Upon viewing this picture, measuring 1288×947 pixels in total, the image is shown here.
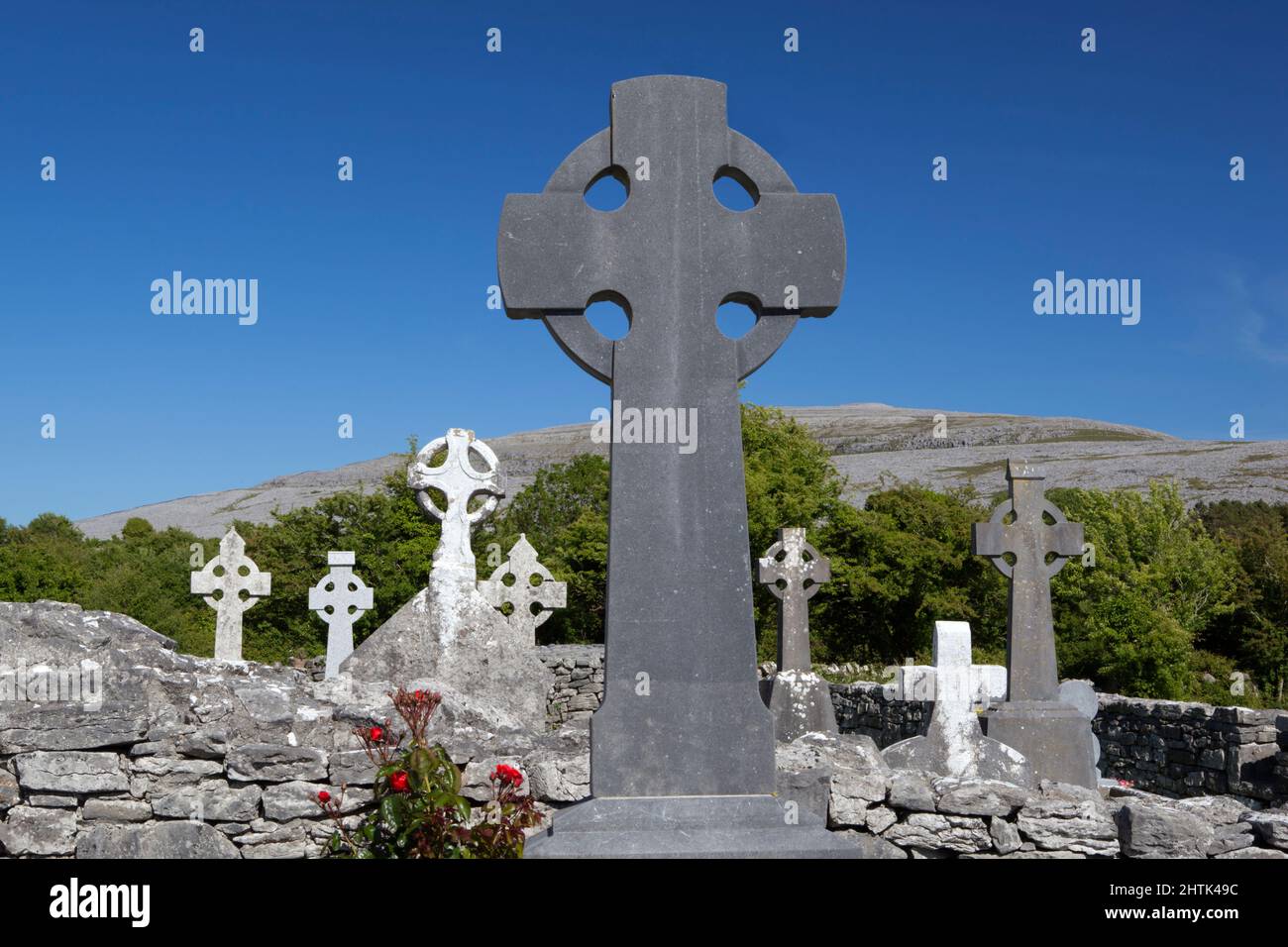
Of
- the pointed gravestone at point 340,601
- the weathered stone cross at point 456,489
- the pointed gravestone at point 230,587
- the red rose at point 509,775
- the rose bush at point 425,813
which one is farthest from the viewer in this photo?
the pointed gravestone at point 340,601

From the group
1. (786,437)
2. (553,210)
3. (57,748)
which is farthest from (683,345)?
(786,437)

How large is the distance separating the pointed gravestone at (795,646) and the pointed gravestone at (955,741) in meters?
2.03

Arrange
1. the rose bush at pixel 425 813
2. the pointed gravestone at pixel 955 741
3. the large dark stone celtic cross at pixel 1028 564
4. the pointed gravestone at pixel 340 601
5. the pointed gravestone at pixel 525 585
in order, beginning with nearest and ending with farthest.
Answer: the rose bush at pixel 425 813, the pointed gravestone at pixel 955 741, the large dark stone celtic cross at pixel 1028 564, the pointed gravestone at pixel 340 601, the pointed gravestone at pixel 525 585

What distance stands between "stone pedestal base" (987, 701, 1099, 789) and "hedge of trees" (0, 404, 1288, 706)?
12789 millimetres

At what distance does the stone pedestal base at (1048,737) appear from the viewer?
9375mm

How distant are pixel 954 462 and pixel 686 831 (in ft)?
250

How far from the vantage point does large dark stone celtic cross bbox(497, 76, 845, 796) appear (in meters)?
3.73

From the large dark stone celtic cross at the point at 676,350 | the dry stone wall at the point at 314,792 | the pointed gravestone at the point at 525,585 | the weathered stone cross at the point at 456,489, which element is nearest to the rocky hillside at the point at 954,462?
the pointed gravestone at the point at 525,585

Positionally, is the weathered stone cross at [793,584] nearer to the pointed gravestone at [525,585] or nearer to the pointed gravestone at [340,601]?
the pointed gravestone at [525,585]

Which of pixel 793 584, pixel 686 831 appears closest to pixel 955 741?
pixel 793 584

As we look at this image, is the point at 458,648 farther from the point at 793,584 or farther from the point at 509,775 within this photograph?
the point at 793,584

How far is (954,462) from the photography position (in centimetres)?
7612

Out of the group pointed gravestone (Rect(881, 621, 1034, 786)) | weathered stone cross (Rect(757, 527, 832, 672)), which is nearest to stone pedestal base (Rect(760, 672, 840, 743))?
weathered stone cross (Rect(757, 527, 832, 672))

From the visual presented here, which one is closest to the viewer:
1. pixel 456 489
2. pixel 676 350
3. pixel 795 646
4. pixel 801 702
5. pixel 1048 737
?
pixel 676 350
